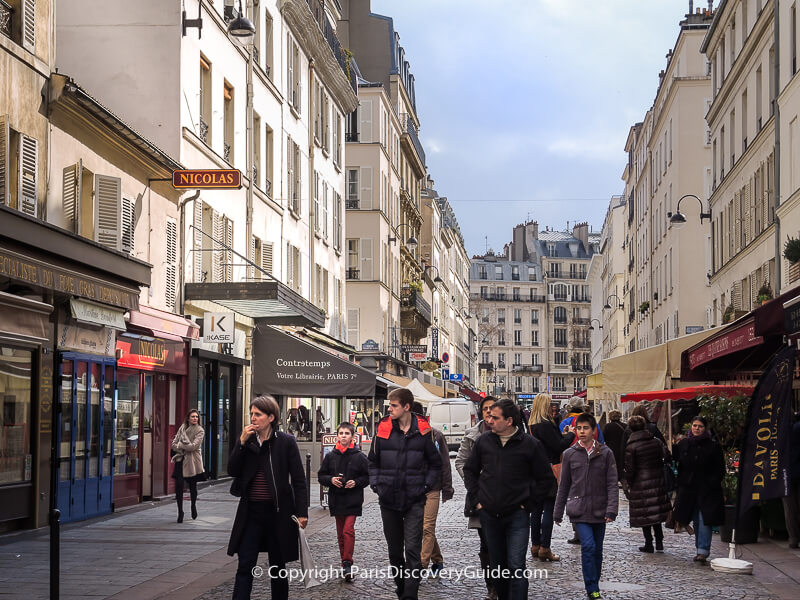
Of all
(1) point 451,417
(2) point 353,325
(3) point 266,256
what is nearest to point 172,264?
(3) point 266,256

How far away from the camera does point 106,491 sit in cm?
1956

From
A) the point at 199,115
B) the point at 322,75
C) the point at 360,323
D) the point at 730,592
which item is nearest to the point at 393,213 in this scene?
the point at 360,323

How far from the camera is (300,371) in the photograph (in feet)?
92.9

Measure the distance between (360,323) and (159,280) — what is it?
101ft

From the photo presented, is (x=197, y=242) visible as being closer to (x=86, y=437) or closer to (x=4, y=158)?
(x=86, y=437)

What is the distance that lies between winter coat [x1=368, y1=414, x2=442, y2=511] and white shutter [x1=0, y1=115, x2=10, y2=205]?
765 cm

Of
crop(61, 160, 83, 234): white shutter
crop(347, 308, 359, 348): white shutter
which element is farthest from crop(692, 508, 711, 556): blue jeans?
crop(347, 308, 359, 348): white shutter

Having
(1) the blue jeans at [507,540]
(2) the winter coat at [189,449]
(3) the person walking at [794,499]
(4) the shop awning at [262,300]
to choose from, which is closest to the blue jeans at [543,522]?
(3) the person walking at [794,499]

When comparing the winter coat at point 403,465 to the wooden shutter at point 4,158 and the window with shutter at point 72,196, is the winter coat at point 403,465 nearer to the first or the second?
the wooden shutter at point 4,158

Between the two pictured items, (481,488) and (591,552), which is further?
(591,552)

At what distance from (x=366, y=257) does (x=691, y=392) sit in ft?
103

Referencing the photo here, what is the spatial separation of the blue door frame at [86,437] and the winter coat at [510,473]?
9458mm

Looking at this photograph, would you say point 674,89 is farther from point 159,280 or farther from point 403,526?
point 403,526

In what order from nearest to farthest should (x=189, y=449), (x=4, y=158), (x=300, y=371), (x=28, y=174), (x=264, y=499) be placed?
(x=264, y=499), (x=4, y=158), (x=28, y=174), (x=189, y=449), (x=300, y=371)
